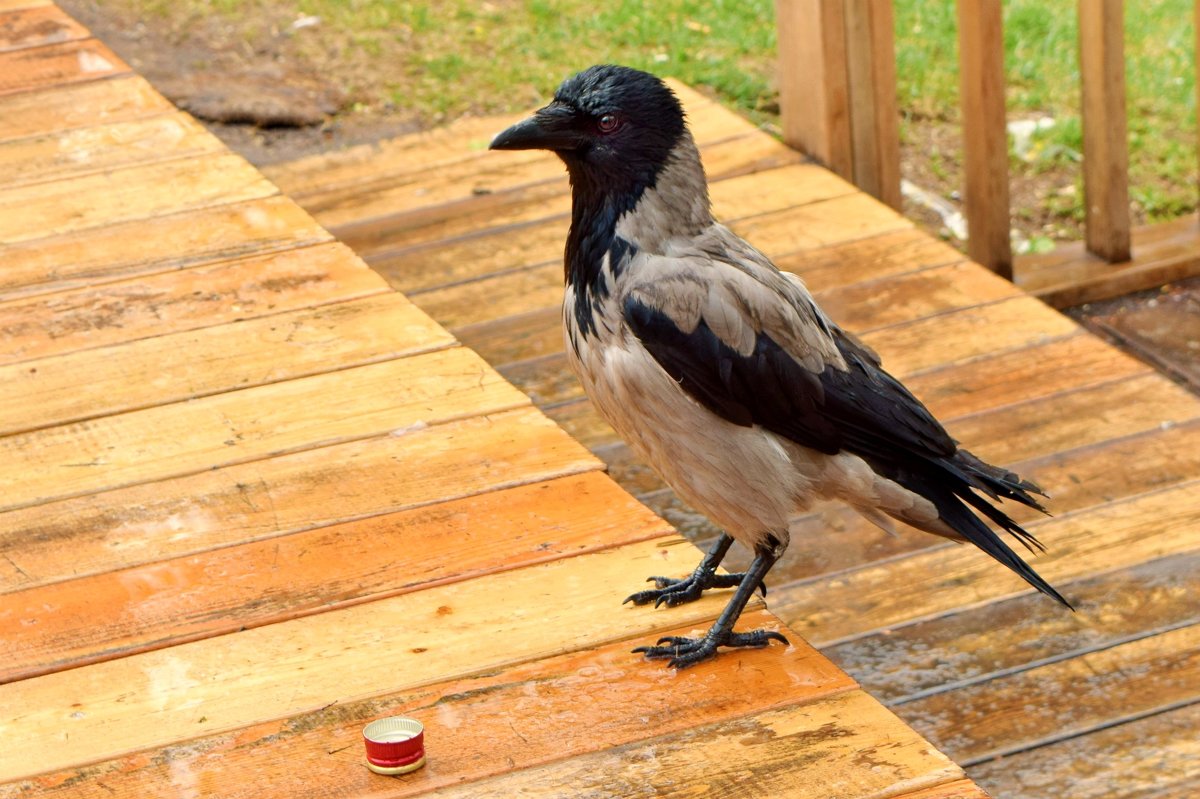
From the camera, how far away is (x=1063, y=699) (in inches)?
116

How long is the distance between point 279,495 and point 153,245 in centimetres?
125

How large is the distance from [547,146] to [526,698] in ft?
2.86

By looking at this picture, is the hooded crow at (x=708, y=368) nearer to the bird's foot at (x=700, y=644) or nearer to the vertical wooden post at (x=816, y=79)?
the bird's foot at (x=700, y=644)

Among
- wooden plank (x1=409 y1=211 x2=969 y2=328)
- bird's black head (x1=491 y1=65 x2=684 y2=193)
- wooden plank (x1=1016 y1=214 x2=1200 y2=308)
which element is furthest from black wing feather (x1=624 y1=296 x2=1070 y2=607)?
wooden plank (x1=1016 y1=214 x2=1200 y2=308)

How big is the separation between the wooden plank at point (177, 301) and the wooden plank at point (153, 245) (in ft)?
0.18

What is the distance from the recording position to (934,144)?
6.71 meters

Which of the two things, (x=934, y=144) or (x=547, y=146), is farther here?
(x=934, y=144)

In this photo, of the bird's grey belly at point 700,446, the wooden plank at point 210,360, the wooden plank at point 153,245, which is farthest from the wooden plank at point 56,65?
the bird's grey belly at point 700,446

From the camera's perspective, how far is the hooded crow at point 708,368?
2.36 meters

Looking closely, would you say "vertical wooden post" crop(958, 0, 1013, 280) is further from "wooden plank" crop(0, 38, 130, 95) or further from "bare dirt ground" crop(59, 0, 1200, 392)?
"wooden plank" crop(0, 38, 130, 95)

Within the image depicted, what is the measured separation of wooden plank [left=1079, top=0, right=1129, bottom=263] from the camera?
4.78m

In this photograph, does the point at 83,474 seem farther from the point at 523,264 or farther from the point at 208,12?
the point at 208,12

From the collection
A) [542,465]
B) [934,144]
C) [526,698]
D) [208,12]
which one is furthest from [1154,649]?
[208,12]

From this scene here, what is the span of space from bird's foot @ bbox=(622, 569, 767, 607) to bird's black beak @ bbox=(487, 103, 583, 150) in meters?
0.70
